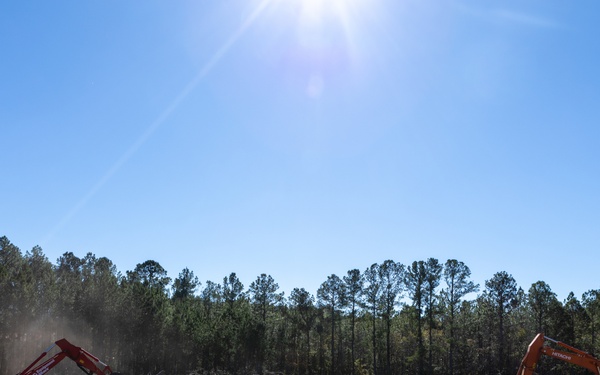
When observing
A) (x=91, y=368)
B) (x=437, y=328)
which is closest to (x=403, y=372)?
(x=437, y=328)

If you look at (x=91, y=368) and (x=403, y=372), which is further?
(x=403, y=372)

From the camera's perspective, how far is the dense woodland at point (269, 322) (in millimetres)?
55062

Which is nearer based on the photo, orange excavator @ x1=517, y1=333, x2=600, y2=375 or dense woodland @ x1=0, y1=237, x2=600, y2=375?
orange excavator @ x1=517, y1=333, x2=600, y2=375

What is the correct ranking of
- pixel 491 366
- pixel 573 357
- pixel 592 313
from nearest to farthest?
pixel 573 357, pixel 592 313, pixel 491 366

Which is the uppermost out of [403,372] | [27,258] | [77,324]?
[27,258]

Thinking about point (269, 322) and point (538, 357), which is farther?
point (269, 322)

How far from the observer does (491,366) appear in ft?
227

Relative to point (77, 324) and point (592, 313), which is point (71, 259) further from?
point (592, 313)

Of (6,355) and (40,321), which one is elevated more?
(40,321)

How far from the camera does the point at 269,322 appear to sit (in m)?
72.8

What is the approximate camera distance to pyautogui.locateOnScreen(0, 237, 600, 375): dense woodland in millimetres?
55062

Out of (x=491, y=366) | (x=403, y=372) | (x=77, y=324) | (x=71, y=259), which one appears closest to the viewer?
(x=77, y=324)

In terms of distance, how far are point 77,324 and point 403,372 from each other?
50644 millimetres

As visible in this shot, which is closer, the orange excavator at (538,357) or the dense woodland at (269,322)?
the orange excavator at (538,357)
